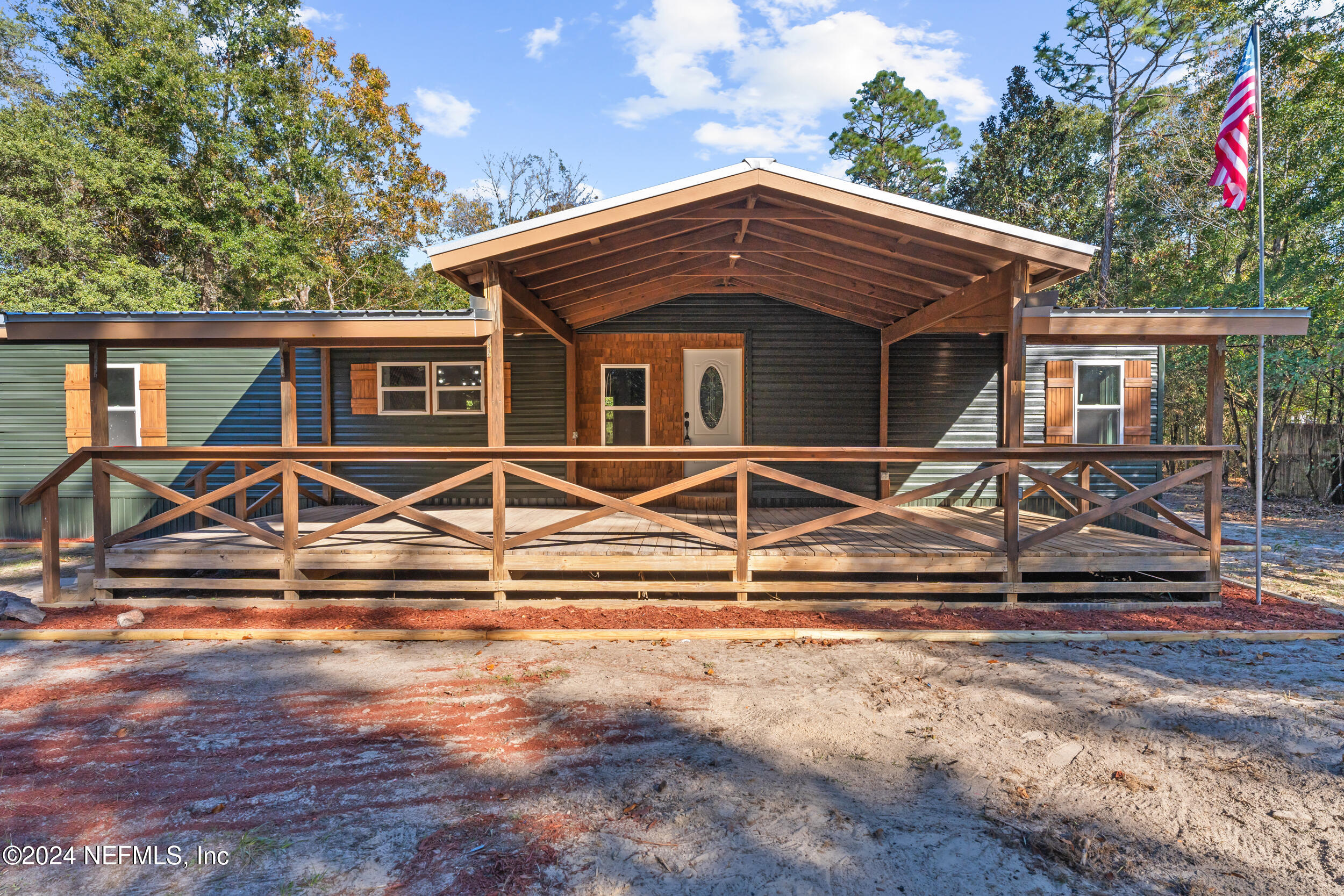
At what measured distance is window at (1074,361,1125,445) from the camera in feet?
29.3

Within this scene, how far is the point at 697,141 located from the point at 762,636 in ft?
85.2

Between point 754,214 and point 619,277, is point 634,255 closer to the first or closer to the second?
point 619,277

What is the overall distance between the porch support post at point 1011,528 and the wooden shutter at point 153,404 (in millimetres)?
10518

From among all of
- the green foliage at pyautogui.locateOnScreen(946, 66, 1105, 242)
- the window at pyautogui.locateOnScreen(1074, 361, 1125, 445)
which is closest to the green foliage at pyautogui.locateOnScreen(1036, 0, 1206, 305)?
the green foliage at pyautogui.locateOnScreen(946, 66, 1105, 242)

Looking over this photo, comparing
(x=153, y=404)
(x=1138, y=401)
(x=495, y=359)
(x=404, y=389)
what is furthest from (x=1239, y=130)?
(x=153, y=404)

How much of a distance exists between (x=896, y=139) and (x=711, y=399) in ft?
54.7

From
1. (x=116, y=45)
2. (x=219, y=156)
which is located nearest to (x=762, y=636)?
(x=219, y=156)

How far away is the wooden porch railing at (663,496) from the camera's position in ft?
16.8

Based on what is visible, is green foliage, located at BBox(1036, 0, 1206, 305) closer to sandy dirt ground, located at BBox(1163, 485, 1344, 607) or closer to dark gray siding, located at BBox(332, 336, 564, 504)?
sandy dirt ground, located at BBox(1163, 485, 1344, 607)

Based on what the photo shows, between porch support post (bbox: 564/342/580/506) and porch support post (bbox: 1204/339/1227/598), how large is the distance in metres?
6.51

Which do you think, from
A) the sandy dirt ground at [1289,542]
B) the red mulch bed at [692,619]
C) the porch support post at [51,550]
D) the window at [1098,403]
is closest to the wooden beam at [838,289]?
the window at [1098,403]

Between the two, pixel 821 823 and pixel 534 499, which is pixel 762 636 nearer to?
pixel 821 823

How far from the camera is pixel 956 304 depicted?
6023 millimetres

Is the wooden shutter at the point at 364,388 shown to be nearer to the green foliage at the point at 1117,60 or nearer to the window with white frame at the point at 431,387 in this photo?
the window with white frame at the point at 431,387
